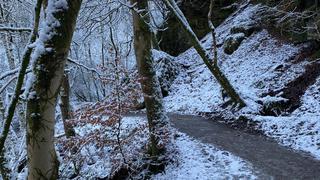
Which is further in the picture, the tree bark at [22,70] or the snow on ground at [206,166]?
the snow on ground at [206,166]

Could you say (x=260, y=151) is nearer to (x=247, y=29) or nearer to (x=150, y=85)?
(x=150, y=85)

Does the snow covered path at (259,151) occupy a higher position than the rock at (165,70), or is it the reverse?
the rock at (165,70)

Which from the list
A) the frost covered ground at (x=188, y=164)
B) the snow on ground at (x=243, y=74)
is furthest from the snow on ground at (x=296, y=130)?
the frost covered ground at (x=188, y=164)

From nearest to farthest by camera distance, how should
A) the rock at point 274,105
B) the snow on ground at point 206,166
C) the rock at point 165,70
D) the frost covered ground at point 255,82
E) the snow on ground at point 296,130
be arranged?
the snow on ground at point 206,166 → the snow on ground at point 296,130 → the frost covered ground at point 255,82 → the rock at point 274,105 → the rock at point 165,70

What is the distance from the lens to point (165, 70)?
18.8 meters

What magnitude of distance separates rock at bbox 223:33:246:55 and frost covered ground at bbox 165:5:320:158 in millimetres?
284

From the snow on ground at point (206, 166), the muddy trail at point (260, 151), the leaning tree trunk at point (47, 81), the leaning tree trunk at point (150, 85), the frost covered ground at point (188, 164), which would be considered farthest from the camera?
the leaning tree trunk at point (150, 85)

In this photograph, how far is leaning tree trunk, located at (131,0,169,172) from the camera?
770 centimetres

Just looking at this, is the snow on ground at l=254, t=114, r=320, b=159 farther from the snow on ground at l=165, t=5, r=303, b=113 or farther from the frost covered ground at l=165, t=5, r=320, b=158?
the snow on ground at l=165, t=5, r=303, b=113

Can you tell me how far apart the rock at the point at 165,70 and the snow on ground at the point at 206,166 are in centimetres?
933

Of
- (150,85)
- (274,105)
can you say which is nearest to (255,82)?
(274,105)

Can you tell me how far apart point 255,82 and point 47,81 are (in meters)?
13.1

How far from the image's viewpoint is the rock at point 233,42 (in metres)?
18.7

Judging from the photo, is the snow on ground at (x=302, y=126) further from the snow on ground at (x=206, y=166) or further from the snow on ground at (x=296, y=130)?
the snow on ground at (x=206, y=166)
